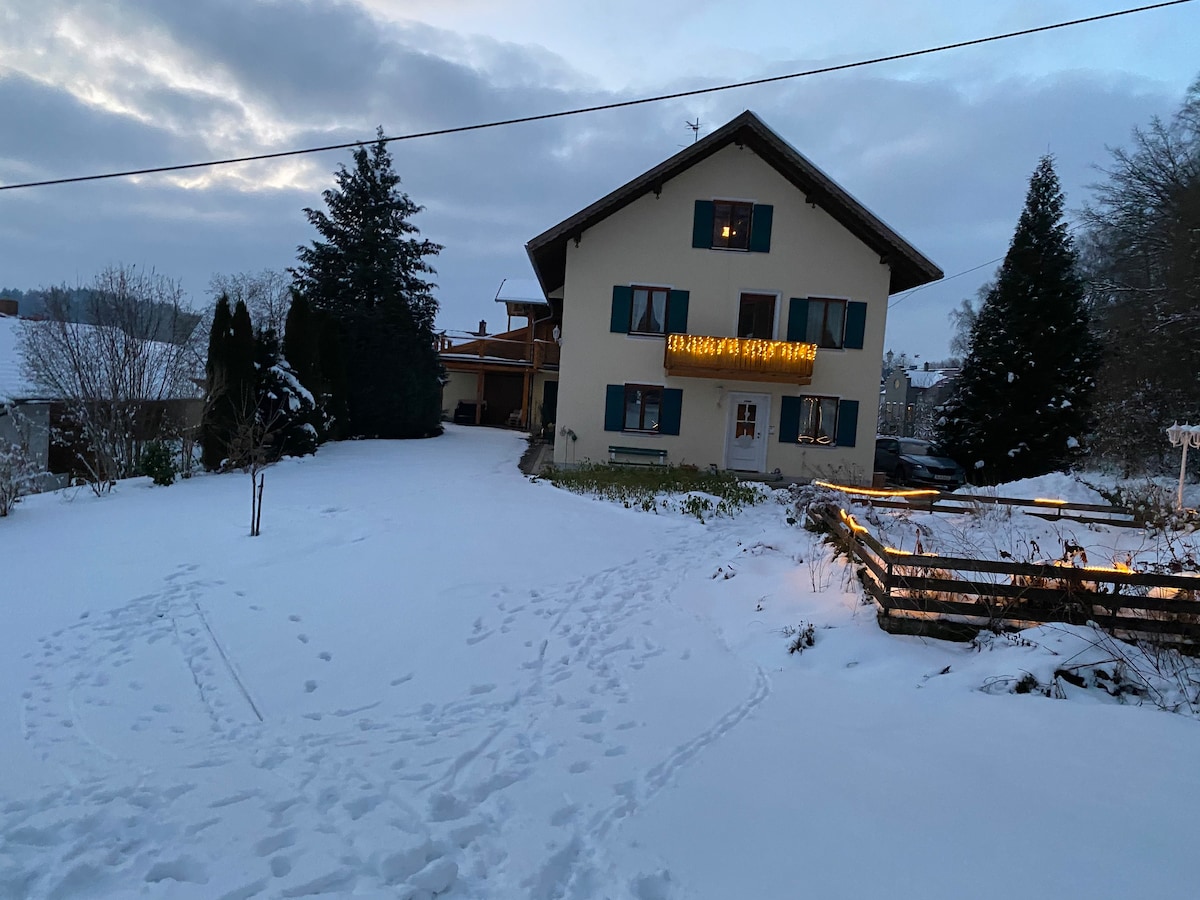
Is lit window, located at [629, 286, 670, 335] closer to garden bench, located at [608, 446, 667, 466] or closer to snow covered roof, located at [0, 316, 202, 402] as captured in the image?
garden bench, located at [608, 446, 667, 466]

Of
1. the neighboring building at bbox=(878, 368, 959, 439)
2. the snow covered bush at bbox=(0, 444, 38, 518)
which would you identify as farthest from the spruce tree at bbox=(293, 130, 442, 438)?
the neighboring building at bbox=(878, 368, 959, 439)

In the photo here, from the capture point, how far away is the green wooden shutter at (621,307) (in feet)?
60.4

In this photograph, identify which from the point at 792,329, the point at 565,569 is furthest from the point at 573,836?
the point at 792,329

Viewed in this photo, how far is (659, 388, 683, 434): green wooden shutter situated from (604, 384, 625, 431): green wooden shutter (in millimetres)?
1033

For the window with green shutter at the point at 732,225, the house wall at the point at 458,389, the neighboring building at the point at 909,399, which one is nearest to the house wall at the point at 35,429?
the window with green shutter at the point at 732,225

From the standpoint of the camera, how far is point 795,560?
877cm

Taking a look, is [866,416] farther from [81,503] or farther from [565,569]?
[81,503]

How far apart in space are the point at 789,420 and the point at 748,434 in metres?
1.10

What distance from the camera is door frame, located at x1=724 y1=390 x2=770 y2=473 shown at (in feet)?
61.9

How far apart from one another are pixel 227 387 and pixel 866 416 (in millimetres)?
15061

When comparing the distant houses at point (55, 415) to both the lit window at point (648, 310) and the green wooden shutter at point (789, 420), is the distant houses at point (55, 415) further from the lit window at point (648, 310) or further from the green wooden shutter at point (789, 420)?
the green wooden shutter at point (789, 420)

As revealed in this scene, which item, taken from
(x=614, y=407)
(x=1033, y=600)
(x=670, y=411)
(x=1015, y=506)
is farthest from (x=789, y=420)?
(x=1033, y=600)

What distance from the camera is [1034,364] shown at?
75.9 feet

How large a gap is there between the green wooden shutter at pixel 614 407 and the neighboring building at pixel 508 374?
28.7ft
